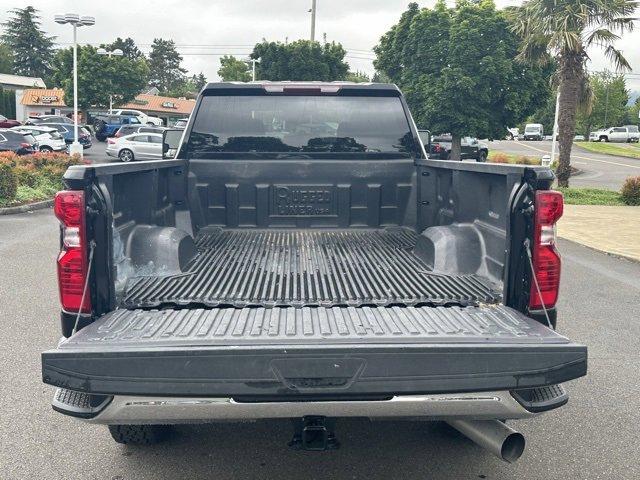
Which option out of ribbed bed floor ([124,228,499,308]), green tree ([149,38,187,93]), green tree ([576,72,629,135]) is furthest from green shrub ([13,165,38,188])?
green tree ([149,38,187,93])

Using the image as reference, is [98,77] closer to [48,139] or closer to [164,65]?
[48,139]

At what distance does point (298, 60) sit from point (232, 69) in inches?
1194

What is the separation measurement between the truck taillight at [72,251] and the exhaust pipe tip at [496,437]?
1778 mm

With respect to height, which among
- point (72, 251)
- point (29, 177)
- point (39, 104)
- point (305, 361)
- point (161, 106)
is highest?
point (161, 106)

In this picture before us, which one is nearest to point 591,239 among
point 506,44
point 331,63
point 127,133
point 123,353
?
point 123,353

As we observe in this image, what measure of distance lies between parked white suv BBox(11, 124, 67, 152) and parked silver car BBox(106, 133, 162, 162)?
10.4 ft

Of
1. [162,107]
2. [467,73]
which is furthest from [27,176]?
[162,107]

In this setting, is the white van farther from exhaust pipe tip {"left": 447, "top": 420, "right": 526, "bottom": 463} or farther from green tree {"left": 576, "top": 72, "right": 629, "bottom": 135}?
exhaust pipe tip {"left": 447, "top": 420, "right": 526, "bottom": 463}

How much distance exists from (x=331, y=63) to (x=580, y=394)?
139 ft

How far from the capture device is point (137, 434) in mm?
3740

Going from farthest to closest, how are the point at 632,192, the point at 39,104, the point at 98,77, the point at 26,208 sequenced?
the point at 39,104
the point at 98,77
the point at 632,192
the point at 26,208

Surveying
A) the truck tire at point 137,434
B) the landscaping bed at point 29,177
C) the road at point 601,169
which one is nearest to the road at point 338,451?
the truck tire at point 137,434

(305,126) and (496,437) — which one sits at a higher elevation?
(305,126)

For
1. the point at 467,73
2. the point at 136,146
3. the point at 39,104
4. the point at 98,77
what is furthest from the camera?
the point at 39,104
